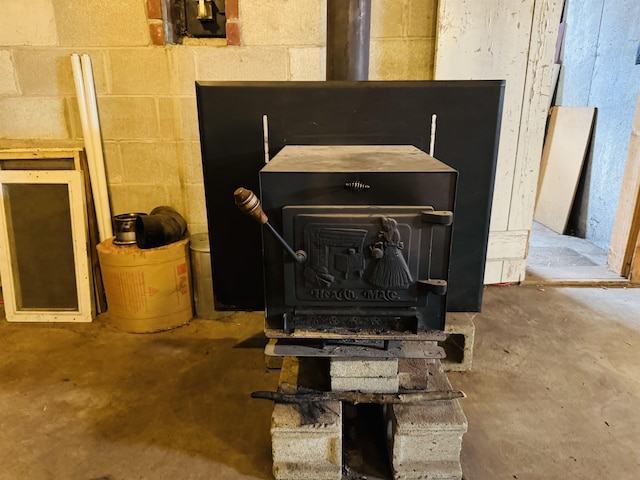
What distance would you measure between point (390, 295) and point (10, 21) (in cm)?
237

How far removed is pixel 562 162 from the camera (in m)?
3.97

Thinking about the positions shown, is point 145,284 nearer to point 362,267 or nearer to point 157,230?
point 157,230

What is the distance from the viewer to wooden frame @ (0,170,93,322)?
93.9 inches

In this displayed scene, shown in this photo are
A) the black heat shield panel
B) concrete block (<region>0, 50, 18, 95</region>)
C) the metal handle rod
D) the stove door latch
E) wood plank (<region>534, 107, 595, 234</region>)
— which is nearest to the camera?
the stove door latch

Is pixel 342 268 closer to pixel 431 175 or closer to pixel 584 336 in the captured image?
pixel 431 175

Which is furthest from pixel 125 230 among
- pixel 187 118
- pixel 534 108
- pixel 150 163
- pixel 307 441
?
pixel 534 108

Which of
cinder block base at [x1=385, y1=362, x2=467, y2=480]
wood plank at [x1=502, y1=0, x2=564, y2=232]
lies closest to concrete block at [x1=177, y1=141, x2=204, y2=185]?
cinder block base at [x1=385, y1=362, x2=467, y2=480]

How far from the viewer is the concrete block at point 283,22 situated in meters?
2.27

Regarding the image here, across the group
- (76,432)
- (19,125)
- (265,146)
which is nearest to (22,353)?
(76,432)

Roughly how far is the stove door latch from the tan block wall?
142cm

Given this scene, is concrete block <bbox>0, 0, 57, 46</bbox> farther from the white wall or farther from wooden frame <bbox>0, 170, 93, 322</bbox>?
the white wall

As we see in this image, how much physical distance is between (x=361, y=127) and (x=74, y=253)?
172 cm

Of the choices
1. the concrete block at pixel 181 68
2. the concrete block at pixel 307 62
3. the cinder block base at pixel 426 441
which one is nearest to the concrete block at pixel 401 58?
the concrete block at pixel 307 62

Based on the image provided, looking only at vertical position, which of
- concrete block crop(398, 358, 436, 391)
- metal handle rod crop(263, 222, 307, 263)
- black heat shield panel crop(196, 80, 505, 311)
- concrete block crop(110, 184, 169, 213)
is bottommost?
concrete block crop(398, 358, 436, 391)
